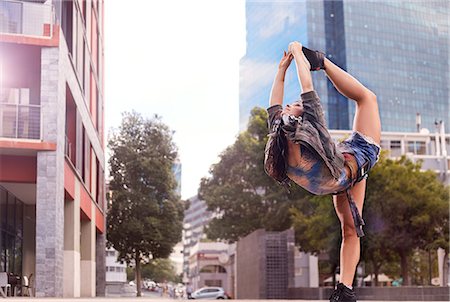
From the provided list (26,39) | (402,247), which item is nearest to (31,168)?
(26,39)

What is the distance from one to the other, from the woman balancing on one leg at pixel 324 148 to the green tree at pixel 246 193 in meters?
23.7

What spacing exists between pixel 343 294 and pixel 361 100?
2.53ft

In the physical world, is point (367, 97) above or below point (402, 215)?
below

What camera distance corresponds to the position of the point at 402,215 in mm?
20453

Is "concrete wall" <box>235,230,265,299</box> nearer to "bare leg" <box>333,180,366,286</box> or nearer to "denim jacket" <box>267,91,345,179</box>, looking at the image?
"bare leg" <box>333,180,366,286</box>

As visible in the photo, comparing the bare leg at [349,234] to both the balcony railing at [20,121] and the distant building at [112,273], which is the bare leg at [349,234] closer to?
the balcony railing at [20,121]

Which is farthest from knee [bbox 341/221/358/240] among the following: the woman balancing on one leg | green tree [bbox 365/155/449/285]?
green tree [bbox 365/155/449/285]

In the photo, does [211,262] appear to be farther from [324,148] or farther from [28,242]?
[324,148]

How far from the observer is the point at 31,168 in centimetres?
1176

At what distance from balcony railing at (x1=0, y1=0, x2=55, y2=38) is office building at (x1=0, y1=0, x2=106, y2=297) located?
0.02 m

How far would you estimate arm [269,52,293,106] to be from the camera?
8.98ft

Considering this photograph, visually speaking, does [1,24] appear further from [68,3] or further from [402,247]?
[402,247]

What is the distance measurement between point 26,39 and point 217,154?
62.1ft

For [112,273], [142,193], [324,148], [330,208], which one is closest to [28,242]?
[142,193]
